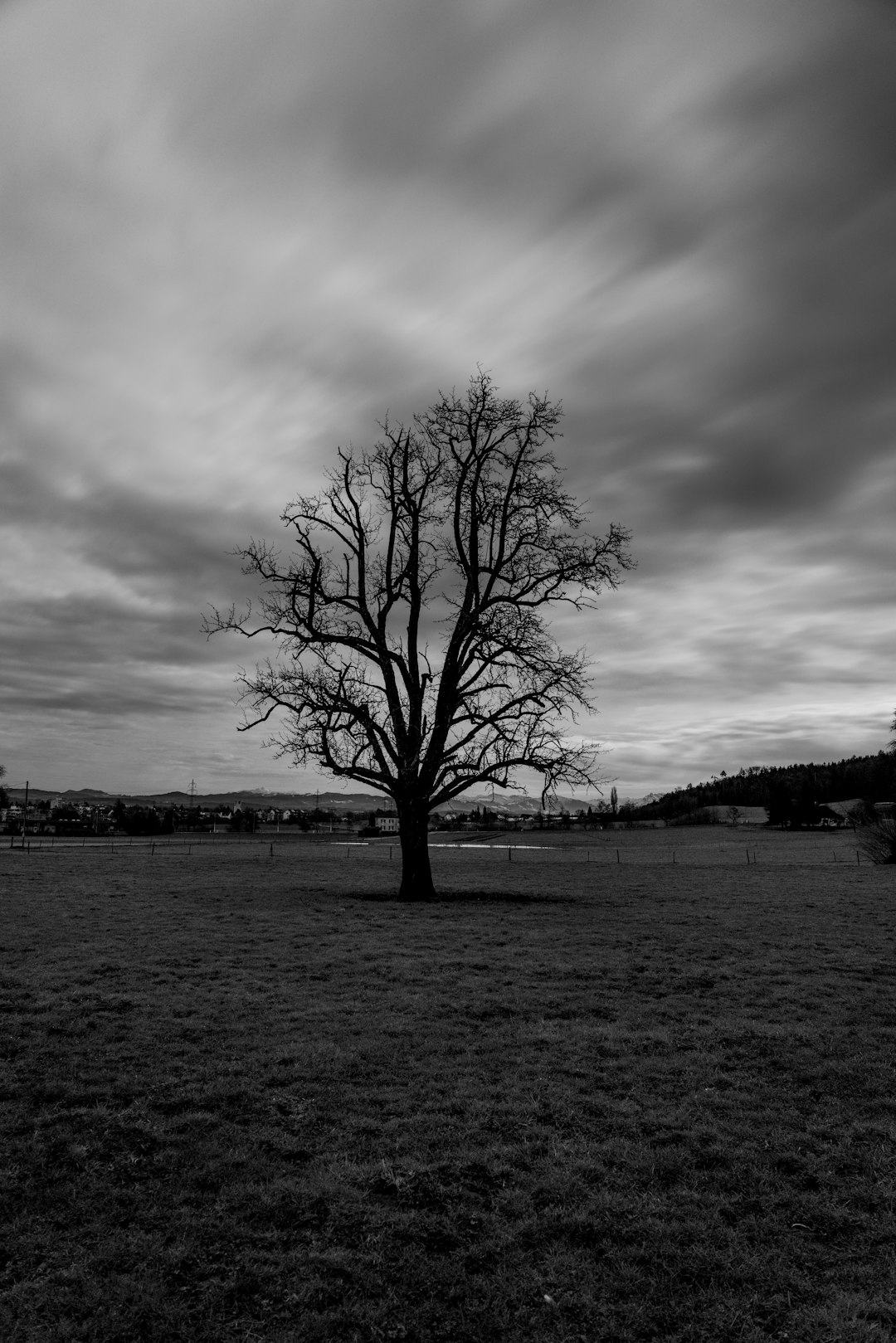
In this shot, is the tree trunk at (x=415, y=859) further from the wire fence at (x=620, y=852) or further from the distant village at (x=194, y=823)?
the distant village at (x=194, y=823)

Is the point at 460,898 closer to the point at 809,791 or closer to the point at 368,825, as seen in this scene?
the point at 809,791

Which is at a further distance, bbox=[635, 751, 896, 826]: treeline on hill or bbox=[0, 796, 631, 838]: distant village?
bbox=[0, 796, 631, 838]: distant village

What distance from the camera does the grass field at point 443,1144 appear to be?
4953 millimetres

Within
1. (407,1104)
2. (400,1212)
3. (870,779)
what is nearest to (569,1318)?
(400,1212)

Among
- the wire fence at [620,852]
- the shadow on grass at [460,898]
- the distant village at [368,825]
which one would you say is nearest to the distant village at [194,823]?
the distant village at [368,825]

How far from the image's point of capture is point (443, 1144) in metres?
7.21

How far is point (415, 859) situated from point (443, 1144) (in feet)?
67.3

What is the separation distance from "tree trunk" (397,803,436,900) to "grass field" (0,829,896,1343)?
32.3ft

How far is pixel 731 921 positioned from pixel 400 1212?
19029mm

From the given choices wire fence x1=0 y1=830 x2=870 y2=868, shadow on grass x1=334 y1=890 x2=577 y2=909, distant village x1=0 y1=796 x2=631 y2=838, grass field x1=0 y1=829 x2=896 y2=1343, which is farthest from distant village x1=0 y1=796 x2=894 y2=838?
grass field x1=0 y1=829 x2=896 y2=1343

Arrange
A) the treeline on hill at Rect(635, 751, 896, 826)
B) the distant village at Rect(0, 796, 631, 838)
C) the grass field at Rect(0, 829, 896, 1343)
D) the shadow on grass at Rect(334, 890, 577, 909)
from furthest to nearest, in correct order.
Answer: the distant village at Rect(0, 796, 631, 838) < the treeline on hill at Rect(635, 751, 896, 826) < the shadow on grass at Rect(334, 890, 577, 909) < the grass field at Rect(0, 829, 896, 1343)

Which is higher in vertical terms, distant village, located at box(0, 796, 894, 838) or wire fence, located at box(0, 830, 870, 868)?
distant village, located at box(0, 796, 894, 838)

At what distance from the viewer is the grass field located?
4953 millimetres

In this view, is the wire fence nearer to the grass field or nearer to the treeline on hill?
the treeline on hill
